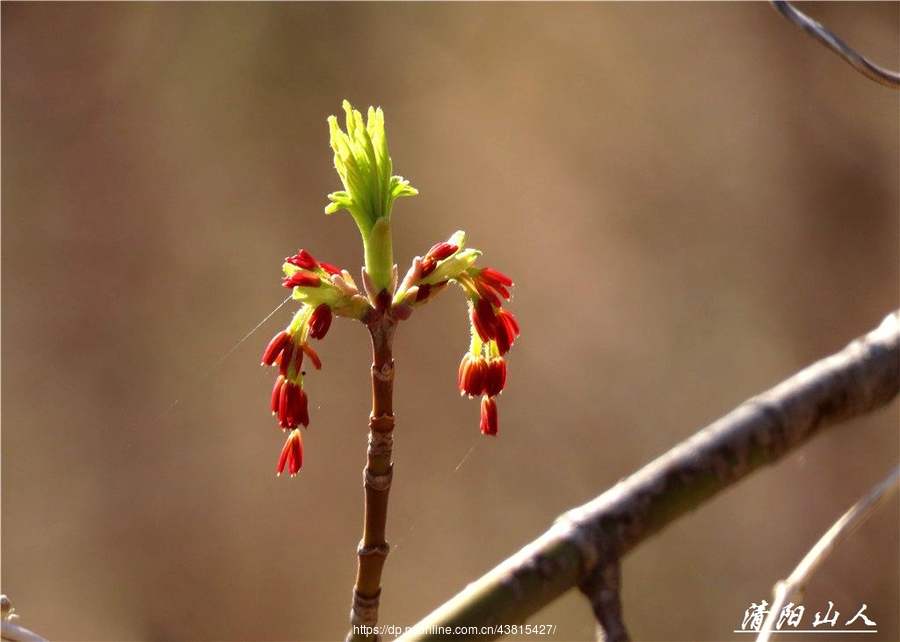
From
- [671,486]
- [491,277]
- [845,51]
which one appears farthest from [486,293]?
[845,51]

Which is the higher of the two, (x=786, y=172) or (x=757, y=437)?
(x=786, y=172)

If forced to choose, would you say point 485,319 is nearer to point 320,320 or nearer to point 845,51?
point 320,320

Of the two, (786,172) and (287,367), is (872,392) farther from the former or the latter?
(786,172)

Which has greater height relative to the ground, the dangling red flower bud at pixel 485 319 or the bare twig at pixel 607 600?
the dangling red flower bud at pixel 485 319

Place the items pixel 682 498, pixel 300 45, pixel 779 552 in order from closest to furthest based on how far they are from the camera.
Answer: pixel 682 498, pixel 300 45, pixel 779 552

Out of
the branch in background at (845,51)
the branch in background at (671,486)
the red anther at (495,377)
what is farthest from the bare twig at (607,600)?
the branch in background at (845,51)

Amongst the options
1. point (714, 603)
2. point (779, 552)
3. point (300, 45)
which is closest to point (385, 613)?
point (714, 603)

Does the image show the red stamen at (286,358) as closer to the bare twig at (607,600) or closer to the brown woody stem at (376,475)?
the brown woody stem at (376,475)
